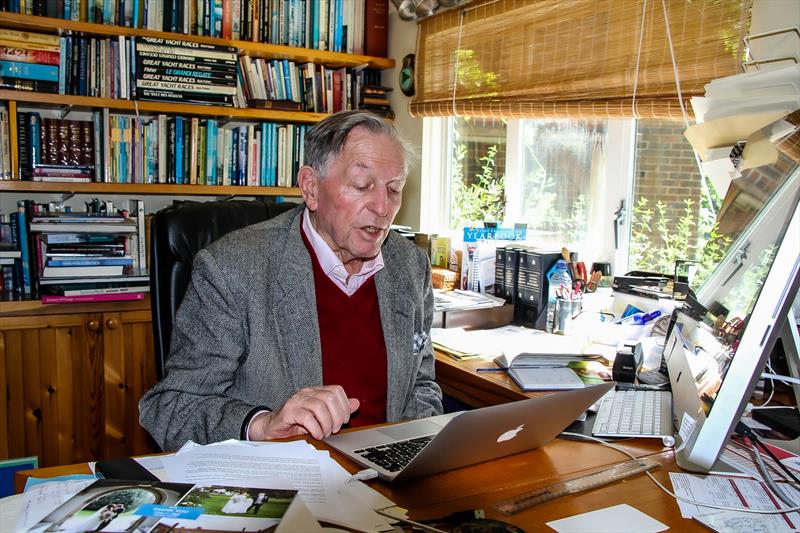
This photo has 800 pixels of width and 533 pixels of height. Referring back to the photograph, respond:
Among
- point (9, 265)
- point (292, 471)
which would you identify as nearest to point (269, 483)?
point (292, 471)

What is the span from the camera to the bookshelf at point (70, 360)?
8.11 feet

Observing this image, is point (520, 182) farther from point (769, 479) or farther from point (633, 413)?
point (769, 479)

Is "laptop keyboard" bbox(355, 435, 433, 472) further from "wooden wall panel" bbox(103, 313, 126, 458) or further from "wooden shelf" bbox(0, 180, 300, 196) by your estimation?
"wooden shelf" bbox(0, 180, 300, 196)

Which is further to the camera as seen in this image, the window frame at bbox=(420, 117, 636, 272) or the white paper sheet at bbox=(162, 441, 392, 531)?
the window frame at bbox=(420, 117, 636, 272)

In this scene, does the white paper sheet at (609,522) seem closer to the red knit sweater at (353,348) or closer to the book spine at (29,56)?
the red knit sweater at (353,348)

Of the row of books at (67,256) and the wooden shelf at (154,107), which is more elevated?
the wooden shelf at (154,107)

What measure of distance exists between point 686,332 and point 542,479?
545mm

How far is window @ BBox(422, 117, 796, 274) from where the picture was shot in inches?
89.3

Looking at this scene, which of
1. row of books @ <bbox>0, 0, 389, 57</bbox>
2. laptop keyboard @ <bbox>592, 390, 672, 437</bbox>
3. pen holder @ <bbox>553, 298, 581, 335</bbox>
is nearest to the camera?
laptop keyboard @ <bbox>592, 390, 672, 437</bbox>

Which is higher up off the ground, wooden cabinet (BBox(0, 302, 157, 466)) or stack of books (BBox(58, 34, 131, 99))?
stack of books (BBox(58, 34, 131, 99))

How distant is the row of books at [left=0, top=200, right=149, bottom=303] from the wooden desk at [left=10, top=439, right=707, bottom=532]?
1749 mm

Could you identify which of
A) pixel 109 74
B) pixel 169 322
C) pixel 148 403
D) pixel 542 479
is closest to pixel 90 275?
pixel 109 74

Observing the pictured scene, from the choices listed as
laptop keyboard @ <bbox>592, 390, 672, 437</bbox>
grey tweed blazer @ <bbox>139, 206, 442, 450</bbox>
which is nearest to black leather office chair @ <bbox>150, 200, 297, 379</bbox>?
grey tweed blazer @ <bbox>139, 206, 442, 450</bbox>

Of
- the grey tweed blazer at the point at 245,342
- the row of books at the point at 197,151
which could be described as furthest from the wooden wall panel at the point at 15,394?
the grey tweed blazer at the point at 245,342
